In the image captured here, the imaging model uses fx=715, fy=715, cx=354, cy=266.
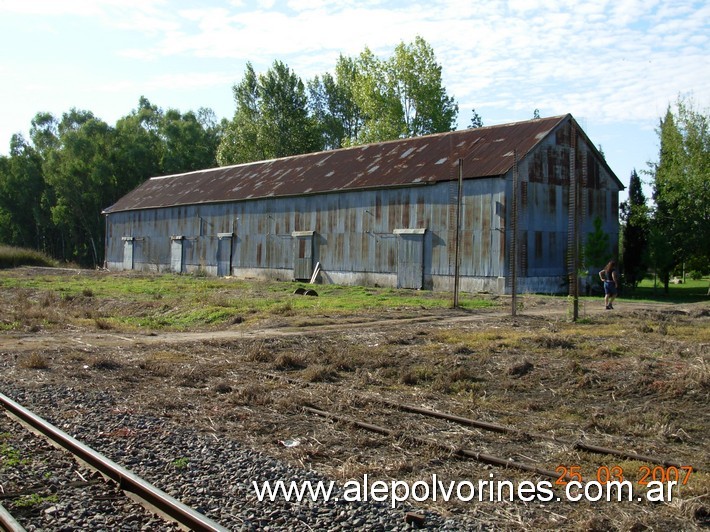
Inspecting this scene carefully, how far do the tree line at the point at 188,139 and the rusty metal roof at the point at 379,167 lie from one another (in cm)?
2063

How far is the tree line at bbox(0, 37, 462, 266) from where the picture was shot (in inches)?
2721

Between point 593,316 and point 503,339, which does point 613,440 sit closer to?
point 503,339

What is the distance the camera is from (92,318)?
77.2 ft

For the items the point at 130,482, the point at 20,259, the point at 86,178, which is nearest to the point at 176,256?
the point at 20,259

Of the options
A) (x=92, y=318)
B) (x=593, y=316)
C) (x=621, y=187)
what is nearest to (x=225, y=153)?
(x=621, y=187)

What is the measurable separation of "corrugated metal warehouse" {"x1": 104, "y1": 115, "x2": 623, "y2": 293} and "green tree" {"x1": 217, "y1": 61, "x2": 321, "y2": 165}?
2450 cm

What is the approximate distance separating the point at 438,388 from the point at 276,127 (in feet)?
211

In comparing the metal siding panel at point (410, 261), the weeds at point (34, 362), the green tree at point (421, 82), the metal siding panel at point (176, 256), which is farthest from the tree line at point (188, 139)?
the weeds at point (34, 362)

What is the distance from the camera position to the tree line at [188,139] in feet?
227

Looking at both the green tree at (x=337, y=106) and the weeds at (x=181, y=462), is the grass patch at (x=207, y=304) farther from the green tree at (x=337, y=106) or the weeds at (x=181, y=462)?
the green tree at (x=337, y=106)

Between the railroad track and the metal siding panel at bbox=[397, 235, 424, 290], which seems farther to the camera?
the metal siding panel at bbox=[397, 235, 424, 290]

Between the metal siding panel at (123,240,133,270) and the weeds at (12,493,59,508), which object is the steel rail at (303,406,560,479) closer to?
the weeds at (12,493,59,508)

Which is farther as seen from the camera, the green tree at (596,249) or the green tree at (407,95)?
the green tree at (407,95)

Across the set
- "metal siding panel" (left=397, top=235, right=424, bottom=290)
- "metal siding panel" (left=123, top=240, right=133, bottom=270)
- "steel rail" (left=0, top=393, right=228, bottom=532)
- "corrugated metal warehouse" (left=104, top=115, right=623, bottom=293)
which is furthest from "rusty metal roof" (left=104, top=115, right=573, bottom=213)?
"steel rail" (left=0, top=393, right=228, bottom=532)
